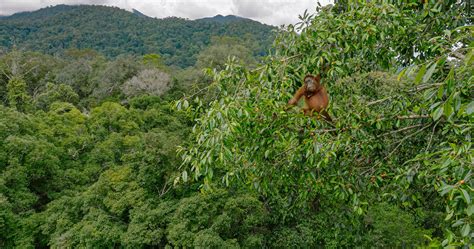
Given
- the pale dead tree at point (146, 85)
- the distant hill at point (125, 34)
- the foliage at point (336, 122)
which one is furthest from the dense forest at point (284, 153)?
the distant hill at point (125, 34)

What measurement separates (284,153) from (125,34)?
219 feet

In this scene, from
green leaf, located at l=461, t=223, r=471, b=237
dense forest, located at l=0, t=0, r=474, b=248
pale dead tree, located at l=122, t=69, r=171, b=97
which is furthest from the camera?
pale dead tree, located at l=122, t=69, r=171, b=97

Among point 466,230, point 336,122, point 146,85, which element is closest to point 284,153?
point 336,122

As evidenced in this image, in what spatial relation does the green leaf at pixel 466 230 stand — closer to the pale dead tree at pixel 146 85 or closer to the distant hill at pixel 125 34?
the pale dead tree at pixel 146 85

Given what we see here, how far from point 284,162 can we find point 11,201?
10448mm

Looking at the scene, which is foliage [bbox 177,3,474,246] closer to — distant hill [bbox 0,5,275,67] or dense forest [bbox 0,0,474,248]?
dense forest [bbox 0,0,474,248]

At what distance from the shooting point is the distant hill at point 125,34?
5538 centimetres

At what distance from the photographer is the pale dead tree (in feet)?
71.1

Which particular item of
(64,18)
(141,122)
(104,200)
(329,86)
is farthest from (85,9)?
(329,86)

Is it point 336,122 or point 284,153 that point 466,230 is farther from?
point 284,153

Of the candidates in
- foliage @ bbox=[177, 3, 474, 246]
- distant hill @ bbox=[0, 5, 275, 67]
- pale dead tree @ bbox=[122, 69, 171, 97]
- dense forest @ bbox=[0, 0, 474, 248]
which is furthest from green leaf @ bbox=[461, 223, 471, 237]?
distant hill @ bbox=[0, 5, 275, 67]

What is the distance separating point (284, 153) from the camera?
2760mm

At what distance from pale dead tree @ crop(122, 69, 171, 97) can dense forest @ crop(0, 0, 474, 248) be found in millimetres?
1570

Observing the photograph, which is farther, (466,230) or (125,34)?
(125,34)
